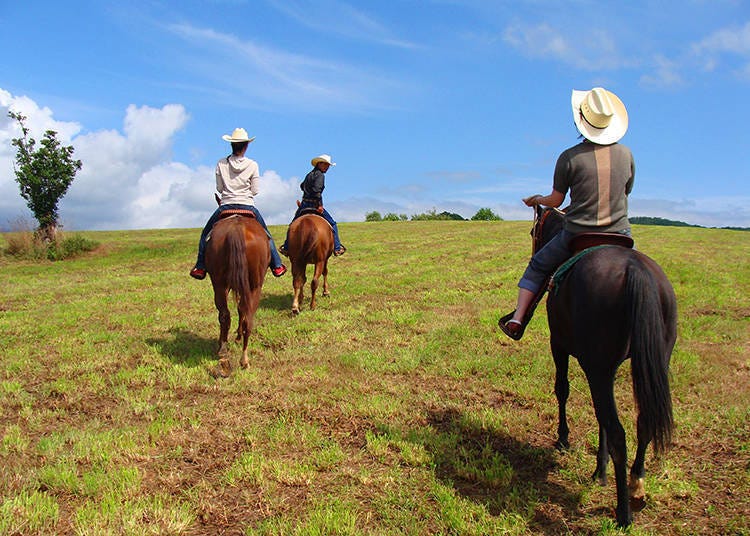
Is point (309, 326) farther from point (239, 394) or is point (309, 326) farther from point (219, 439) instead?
point (219, 439)

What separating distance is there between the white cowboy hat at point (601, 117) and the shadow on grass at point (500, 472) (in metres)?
2.97

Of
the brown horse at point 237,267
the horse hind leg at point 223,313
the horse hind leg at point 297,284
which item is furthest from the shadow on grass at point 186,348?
the horse hind leg at point 297,284

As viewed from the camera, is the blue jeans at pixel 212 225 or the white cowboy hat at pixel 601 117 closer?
the white cowboy hat at pixel 601 117

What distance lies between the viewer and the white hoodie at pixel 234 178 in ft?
26.3

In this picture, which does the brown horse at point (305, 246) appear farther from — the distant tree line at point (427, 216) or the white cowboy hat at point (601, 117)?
the distant tree line at point (427, 216)

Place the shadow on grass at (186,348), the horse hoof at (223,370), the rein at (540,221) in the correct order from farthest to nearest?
the shadow on grass at (186,348) < the horse hoof at (223,370) < the rein at (540,221)

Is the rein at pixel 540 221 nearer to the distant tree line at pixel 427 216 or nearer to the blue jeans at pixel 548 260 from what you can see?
the blue jeans at pixel 548 260

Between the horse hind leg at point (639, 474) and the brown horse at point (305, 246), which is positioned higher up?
the brown horse at point (305, 246)

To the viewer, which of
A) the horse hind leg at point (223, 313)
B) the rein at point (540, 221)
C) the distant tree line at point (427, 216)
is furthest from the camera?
the distant tree line at point (427, 216)

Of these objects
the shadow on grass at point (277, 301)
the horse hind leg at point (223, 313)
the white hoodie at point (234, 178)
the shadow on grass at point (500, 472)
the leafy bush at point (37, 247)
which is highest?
the white hoodie at point (234, 178)

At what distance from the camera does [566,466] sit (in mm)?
4660

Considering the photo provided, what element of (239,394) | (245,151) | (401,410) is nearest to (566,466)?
(401,410)

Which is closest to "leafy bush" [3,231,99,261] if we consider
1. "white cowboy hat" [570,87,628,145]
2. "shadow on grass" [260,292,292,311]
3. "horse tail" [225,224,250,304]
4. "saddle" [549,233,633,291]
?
"shadow on grass" [260,292,292,311]

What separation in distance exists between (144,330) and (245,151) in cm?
403
